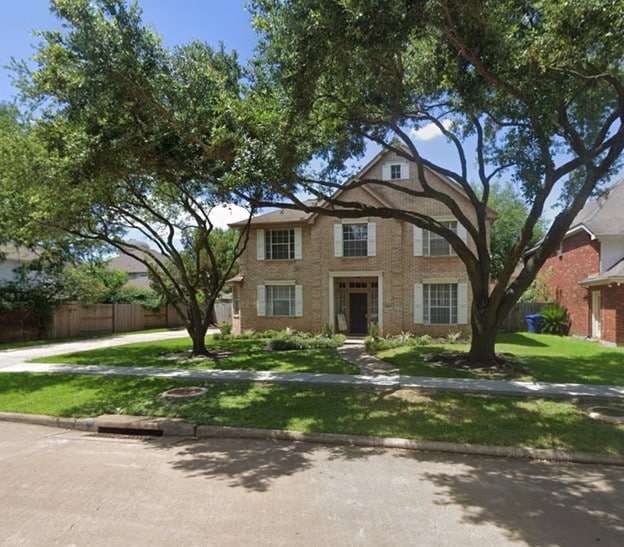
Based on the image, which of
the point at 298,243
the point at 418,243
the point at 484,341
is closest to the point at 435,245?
the point at 418,243

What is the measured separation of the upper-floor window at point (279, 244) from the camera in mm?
20781

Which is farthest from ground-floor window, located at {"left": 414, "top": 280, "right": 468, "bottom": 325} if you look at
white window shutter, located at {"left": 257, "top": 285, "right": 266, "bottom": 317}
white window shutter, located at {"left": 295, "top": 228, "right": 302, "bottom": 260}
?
white window shutter, located at {"left": 257, "top": 285, "right": 266, "bottom": 317}

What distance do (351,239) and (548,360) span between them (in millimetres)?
9821

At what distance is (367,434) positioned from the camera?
21.8ft

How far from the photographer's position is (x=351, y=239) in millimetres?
20281

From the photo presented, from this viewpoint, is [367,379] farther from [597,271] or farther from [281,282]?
[597,271]

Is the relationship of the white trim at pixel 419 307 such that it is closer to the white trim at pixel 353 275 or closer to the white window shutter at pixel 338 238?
the white trim at pixel 353 275

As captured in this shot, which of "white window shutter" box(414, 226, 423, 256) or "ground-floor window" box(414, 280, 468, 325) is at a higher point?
"white window shutter" box(414, 226, 423, 256)

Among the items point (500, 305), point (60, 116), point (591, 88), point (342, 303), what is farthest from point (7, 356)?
point (591, 88)

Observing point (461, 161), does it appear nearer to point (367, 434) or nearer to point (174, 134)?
point (174, 134)

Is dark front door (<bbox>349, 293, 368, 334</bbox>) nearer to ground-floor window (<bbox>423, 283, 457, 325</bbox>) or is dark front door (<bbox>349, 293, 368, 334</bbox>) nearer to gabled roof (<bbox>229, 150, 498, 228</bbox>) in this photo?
ground-floor window (<bbox>423, 283, 457, 325</bbox>)

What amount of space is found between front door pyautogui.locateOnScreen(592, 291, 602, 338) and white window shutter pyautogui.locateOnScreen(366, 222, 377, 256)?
9243 millimetres

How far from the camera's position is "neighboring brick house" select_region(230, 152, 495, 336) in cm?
1925

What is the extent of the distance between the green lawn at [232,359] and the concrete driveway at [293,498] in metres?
5.57
